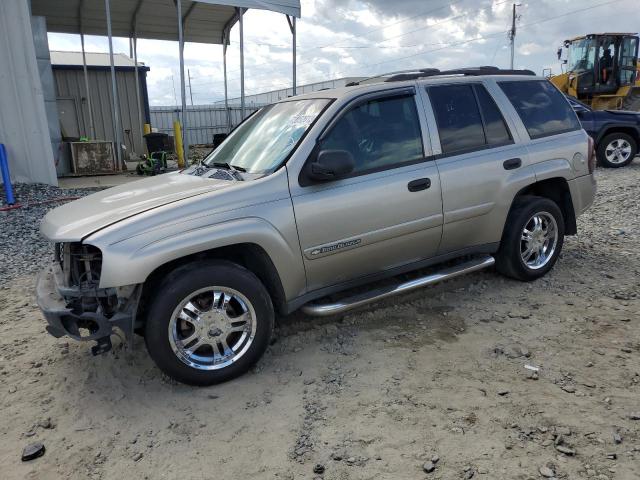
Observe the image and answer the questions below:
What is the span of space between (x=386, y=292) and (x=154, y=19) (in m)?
15.5

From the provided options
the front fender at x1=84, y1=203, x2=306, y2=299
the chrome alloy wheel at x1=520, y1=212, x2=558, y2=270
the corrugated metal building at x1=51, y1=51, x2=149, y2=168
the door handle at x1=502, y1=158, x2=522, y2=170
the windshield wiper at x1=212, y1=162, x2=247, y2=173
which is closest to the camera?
the front fender at x1=84, y1=203, x2=306, y2=299

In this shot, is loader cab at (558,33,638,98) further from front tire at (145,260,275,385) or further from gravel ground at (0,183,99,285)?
front tire at (145,260,275,385)

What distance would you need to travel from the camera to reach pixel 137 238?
112 inches

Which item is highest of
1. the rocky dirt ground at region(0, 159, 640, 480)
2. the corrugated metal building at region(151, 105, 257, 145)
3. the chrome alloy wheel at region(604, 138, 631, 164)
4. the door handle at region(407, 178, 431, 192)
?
the corrugated metal building at region(151, 105, 257, 145)

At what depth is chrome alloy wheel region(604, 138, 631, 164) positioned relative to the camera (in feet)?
37.9

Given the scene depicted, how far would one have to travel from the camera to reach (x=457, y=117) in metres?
4.09

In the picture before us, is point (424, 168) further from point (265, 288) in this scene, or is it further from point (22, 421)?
point (22, 421)

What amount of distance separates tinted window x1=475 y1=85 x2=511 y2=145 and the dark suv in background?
27.2 ft

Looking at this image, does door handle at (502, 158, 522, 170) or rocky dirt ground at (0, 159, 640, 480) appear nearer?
rocky dirt ground at (0, 159, 640, 480)

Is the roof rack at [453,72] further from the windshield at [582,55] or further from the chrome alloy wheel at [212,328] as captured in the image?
the windshield at [582,55]

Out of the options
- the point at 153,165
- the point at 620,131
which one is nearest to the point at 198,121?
the point at 153,165

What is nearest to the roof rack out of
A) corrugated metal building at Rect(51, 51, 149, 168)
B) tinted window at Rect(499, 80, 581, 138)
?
tinted window at Rect(499, 80, 581, 138)

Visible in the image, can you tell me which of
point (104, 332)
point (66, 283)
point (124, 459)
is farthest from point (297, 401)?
point (66, 283)

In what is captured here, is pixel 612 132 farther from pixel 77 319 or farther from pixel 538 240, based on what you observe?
pixel 77 319
